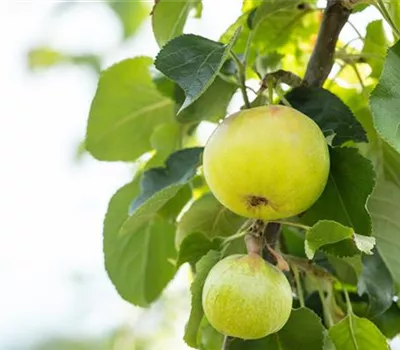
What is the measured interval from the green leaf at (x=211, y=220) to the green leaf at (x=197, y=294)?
→ 10cm

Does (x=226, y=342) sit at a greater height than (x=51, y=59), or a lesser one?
greater

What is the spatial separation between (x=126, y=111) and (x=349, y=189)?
1.08 ft

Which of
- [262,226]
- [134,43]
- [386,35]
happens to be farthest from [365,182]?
[134,43]

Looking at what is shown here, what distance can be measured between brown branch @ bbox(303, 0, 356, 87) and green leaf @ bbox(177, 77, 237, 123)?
0.06 metres

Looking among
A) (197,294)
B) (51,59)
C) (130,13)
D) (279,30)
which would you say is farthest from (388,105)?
(51,59)

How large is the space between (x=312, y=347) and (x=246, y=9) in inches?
13.0

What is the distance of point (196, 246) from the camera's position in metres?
0.62

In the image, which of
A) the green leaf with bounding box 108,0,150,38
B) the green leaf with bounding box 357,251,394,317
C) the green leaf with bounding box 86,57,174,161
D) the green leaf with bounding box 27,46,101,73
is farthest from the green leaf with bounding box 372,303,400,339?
the green leaf with bounding box 27,46,101,73

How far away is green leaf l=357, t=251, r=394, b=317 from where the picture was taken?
2.30ft

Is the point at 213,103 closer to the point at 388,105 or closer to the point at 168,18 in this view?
the point at 168,18

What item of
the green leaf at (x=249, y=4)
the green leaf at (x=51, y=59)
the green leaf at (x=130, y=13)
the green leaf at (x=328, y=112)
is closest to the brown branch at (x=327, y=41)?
the green leaf at (x=328, y=112)

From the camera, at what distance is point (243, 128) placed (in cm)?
53

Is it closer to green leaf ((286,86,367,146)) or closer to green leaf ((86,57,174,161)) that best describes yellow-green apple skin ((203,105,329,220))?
green leaf ((286,86,367,146))

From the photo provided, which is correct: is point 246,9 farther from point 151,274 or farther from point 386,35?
point 151,274
